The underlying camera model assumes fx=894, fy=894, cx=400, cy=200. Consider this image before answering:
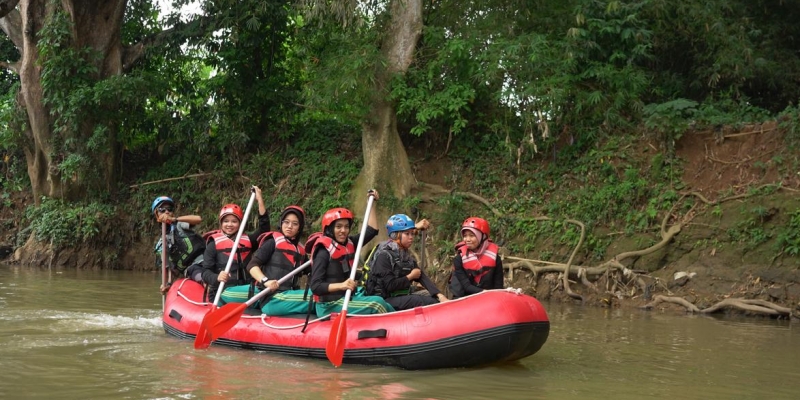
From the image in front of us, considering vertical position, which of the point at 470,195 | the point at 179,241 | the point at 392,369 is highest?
the point at 470,195

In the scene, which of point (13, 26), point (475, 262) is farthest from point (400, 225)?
point (13, 26)

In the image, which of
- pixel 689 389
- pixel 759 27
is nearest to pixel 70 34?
pixel 759 27

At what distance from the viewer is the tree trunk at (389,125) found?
15.4m

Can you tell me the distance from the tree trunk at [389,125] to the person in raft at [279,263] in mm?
6839

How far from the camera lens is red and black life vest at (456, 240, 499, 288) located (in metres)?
8.14

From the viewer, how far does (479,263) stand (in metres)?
8.13

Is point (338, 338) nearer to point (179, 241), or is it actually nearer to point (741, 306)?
point (179, 241)

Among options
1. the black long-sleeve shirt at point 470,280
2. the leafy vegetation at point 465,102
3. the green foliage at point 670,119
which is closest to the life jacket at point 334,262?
the black long-sleeve shirt at point 470,280

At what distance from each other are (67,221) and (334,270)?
11.3m

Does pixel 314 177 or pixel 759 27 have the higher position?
pixel 759 27

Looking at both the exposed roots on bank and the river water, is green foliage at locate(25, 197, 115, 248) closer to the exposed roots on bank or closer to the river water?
the river water

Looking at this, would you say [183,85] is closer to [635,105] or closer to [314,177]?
[314,177]

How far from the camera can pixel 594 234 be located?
Result: 13781mm

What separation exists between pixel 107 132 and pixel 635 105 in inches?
403
